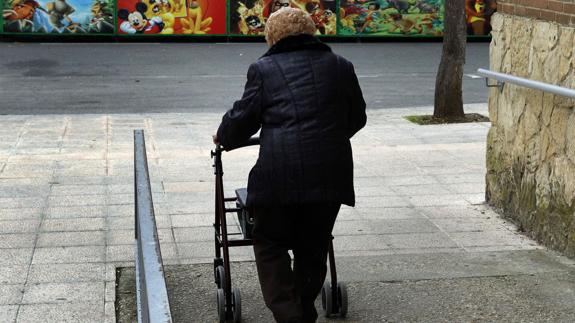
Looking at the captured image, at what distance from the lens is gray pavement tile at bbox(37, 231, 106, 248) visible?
6668 mm

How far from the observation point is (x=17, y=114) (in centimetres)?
1272

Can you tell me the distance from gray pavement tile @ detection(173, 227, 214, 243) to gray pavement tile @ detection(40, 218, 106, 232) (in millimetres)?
548

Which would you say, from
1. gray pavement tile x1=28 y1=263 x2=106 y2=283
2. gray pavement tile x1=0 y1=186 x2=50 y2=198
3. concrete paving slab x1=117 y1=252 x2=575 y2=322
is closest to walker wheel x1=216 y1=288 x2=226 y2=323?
concrete paving slab x1=117 y1=252 x2=575 y2=322

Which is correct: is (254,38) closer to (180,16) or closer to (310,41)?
(180,16)

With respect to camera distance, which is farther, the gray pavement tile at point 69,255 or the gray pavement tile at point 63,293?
the gray pavement tile at point 69,255

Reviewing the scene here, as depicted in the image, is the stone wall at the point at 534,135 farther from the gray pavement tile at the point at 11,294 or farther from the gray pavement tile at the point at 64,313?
the gray pavement tile at the point at 11,294

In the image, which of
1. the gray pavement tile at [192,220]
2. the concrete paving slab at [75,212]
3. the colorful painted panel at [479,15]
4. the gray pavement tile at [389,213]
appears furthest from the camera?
the colorful painted panel at [479,15]

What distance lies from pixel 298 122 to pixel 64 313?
176 centimetres

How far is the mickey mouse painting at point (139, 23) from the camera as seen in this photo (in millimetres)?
21422

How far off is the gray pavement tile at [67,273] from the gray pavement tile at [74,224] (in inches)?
35.7

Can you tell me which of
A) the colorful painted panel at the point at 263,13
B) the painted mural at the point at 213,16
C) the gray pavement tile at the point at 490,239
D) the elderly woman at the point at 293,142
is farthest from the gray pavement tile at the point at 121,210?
the colorful painted panel at the point at 263,13

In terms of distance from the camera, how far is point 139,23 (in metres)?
21.5

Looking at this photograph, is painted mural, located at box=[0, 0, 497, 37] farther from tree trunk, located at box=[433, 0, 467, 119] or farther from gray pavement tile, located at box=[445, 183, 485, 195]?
gray pavement tile, located at box=[445, 183, 485, 195]

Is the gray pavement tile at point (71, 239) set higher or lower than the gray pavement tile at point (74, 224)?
higher
